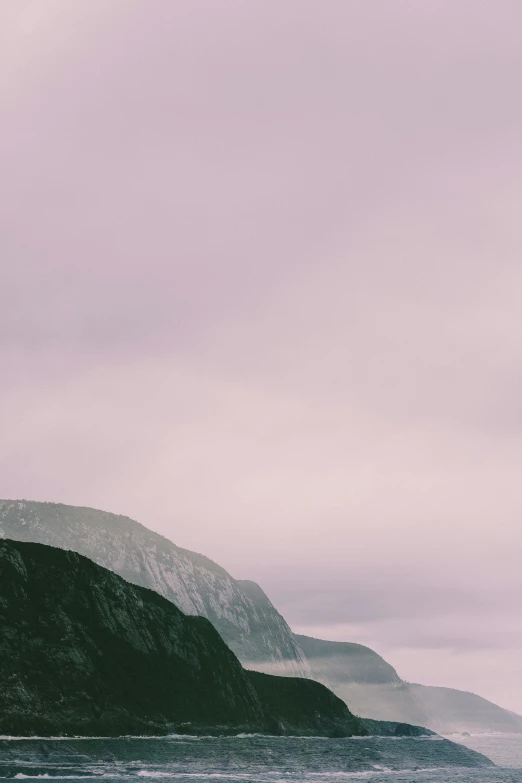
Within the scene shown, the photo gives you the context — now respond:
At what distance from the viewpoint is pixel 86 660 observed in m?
161

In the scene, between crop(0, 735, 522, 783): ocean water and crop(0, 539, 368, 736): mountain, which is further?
crop(0, 539, 368, 736): mountain

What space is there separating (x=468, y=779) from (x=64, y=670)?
2915 inches

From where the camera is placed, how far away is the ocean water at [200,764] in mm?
112875

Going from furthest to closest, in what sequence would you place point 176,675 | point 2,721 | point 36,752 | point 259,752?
1. point 176,675
2. point 259,752
3. point 2,721
4. point 36,752

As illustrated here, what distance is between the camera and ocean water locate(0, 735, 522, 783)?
4444 inches

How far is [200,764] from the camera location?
134 m

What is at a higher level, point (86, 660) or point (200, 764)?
point (86, 660)

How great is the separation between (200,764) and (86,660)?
37048 millimetres

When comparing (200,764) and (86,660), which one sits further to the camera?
(86,660)

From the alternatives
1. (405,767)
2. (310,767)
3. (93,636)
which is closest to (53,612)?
(93,636)

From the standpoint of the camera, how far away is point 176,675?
18850 cm

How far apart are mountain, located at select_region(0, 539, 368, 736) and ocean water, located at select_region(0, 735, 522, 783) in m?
4.84

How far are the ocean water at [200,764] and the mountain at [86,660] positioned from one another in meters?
4.84

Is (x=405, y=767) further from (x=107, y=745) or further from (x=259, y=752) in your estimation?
(x=107, y=745)
